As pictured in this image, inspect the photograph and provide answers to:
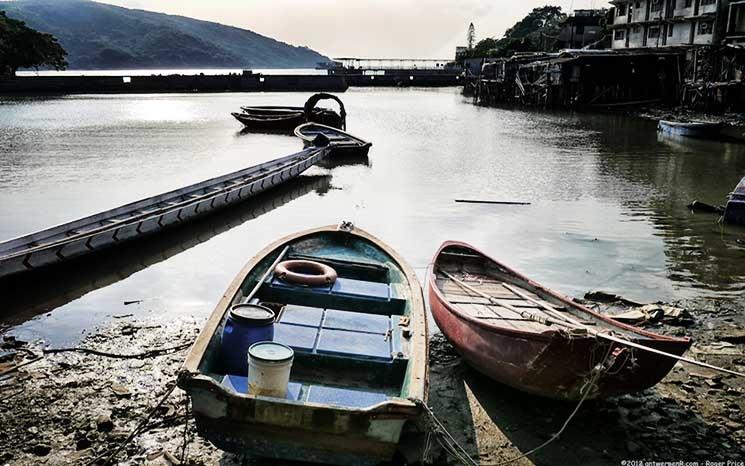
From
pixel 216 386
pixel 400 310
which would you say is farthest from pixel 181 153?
pixel 216 386

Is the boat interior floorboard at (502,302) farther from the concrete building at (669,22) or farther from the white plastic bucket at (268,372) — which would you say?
the concrete building at (669,22)

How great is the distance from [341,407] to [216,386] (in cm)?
104

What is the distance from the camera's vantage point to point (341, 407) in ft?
16.4

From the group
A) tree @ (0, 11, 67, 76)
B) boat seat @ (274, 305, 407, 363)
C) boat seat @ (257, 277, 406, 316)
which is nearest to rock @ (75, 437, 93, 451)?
boat seat @ (274, 305, 407, 363)

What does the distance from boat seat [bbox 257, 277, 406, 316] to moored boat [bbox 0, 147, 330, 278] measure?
525 cm

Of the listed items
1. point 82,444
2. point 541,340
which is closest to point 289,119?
point 82,444

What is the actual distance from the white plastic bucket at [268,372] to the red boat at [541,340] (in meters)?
2.58

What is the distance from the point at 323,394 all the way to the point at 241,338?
1005 millimetres

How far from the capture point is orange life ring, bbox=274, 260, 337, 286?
7875mm

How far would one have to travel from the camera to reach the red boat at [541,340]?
6.03 metres

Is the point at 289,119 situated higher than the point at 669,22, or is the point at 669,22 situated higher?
the point at 669,22

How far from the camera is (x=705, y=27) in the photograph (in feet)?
168

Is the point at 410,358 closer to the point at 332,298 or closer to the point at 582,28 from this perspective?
the point at 332,298

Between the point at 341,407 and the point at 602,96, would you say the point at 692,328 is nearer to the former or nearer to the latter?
the point at 341,407
